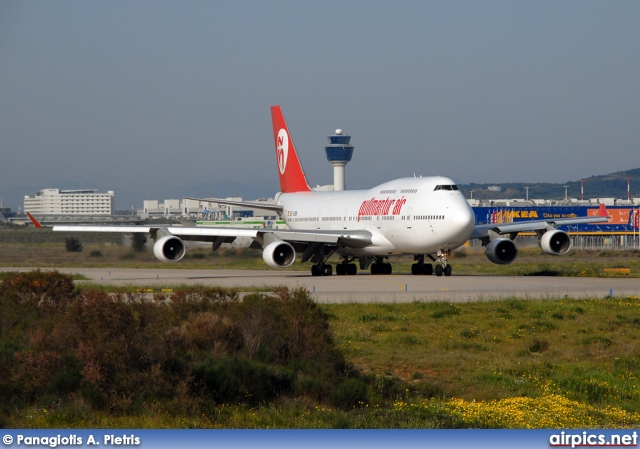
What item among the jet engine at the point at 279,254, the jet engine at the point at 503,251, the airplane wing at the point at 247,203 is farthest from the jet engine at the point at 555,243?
the airplane wing at the point at 247,203

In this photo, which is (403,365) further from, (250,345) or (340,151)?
(340,151)

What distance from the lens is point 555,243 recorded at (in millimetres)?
41125

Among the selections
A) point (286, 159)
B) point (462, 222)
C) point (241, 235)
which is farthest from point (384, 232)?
point (286, 159)

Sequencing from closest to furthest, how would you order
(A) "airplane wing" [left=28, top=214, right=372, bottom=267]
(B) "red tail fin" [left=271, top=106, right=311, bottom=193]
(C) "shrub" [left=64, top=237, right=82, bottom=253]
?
(A) "airplane wing" [left=28, top=214, right=372, bottom=267] → (B) "red tail fin" [left=271, top=106, right=311, bottom=193] → (C) "shrub" [left=64, top=237, right=82, bottom=253]

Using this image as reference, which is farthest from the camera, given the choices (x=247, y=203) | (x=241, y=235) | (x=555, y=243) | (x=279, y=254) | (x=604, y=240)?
(x=604, y=240)

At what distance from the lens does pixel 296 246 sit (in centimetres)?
4247

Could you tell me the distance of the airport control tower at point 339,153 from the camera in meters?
122

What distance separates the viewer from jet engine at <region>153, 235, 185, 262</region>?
38.6 m

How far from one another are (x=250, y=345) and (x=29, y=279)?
987 cm

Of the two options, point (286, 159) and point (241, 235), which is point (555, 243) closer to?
point (241, 235)

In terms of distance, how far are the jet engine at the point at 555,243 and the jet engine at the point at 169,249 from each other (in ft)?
52.9

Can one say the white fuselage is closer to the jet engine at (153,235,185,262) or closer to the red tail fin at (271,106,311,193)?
the red tail fin at (271,106,311,193)

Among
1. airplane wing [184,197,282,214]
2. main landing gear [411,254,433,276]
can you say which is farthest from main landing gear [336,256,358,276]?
airplane wing [184,197,282,214]

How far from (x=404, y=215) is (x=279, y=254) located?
5846 millimetres
